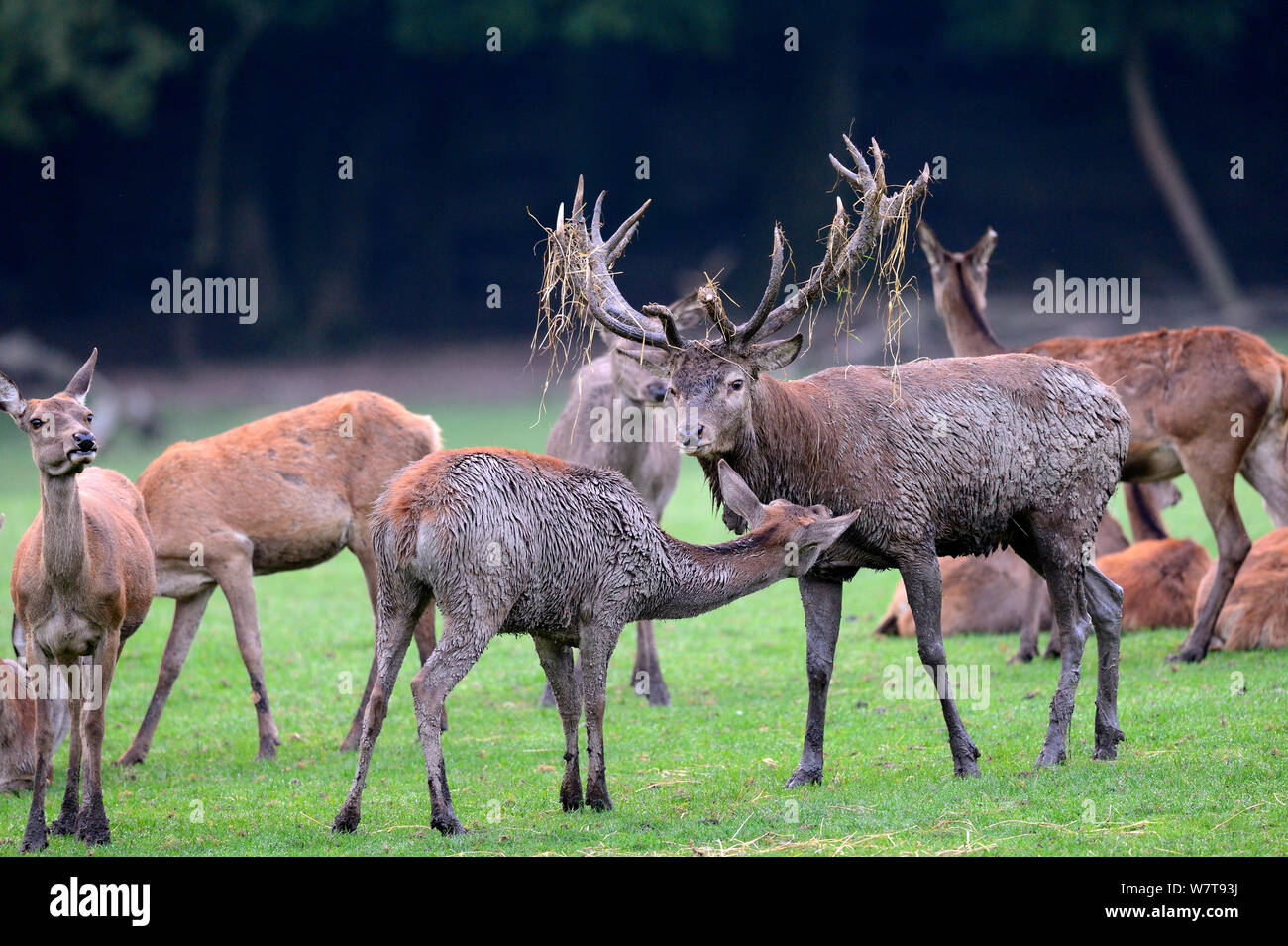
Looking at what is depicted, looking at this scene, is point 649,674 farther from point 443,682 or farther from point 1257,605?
point 1257,605

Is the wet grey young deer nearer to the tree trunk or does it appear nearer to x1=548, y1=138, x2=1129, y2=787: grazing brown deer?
x1=548, y1=138, x2=1129, y2=787: grazing brown deer

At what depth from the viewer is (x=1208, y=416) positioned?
1035cm

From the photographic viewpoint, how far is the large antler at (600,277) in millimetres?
7672

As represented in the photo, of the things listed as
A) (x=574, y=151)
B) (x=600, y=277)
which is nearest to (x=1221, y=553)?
(x=600, y=277)

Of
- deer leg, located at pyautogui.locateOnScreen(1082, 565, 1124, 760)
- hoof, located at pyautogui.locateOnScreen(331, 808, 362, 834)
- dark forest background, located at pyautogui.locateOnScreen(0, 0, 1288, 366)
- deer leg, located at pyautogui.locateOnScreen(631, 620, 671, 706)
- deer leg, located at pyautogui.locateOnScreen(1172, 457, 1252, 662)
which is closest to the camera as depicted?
hoof, located at pyautogui.locateOnScreen(331, 808, 362, 834)

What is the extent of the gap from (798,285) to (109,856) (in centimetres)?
430

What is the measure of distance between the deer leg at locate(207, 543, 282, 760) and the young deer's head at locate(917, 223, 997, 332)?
18.1ft

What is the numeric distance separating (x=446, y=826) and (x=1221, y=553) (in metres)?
5.87

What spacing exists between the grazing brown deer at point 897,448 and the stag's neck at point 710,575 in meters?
0.38

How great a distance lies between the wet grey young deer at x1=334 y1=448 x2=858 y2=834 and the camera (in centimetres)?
687

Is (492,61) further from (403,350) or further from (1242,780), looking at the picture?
(1242,780)

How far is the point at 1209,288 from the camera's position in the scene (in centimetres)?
3011

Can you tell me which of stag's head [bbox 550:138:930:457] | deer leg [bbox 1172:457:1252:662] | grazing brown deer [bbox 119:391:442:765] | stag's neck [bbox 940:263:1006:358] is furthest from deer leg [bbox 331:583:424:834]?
stag's neck [bbox 940:263:1006:358]

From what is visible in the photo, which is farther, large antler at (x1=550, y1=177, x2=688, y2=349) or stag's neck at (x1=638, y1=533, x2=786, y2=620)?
large antler at (x1=550, y1=177, x2=688, y2=349)
